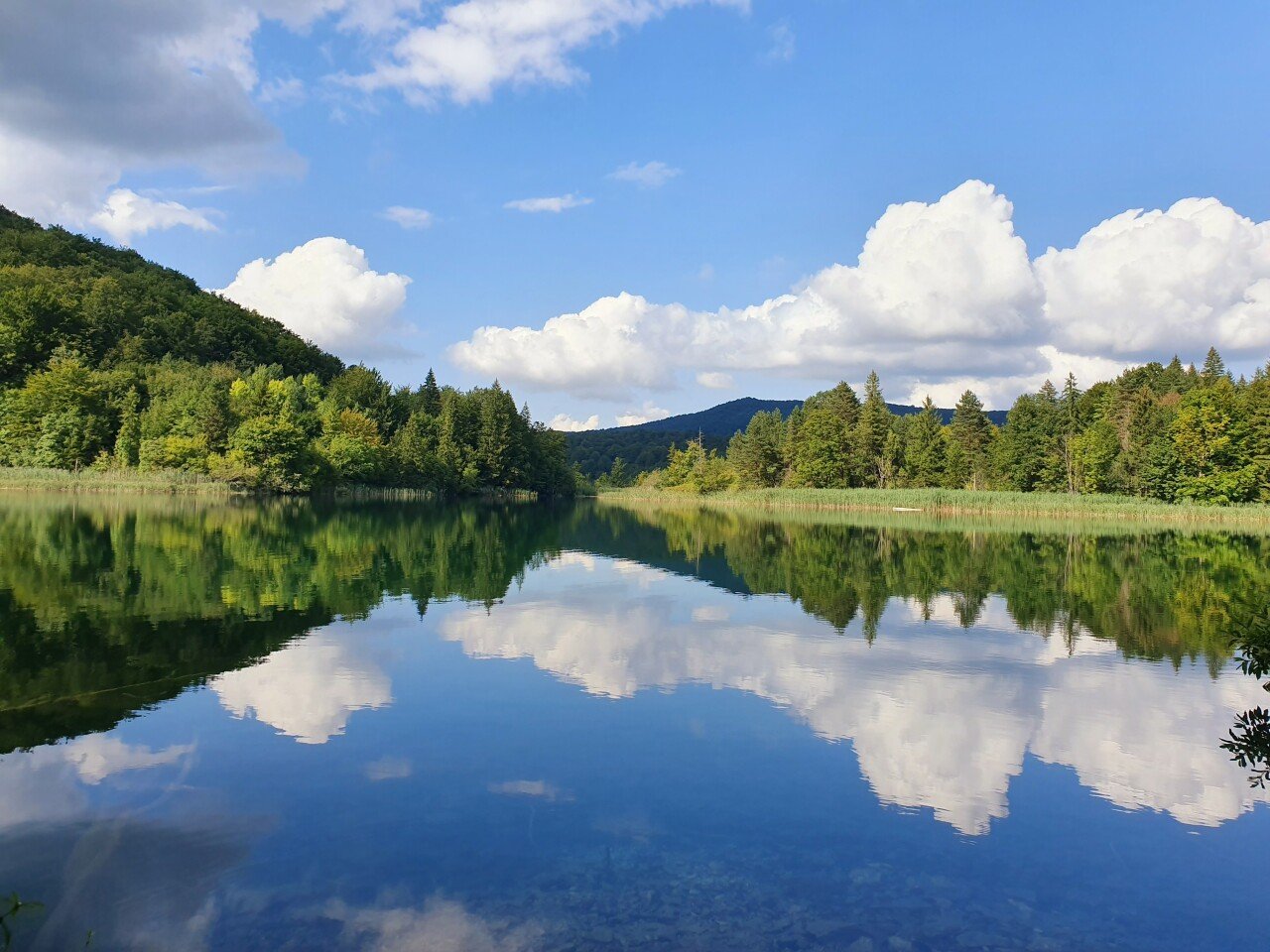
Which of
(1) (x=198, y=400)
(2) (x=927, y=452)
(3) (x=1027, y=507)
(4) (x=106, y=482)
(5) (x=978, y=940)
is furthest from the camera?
(2) (x=927, y=452)

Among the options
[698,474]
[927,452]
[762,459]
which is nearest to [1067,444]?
[927,452]

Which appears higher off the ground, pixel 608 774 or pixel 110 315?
pixel 110 315

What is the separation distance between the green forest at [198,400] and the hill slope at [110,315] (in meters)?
0.22

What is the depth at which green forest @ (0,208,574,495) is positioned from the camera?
7450 cm

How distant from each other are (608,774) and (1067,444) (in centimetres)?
9343

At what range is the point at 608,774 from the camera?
9320mm

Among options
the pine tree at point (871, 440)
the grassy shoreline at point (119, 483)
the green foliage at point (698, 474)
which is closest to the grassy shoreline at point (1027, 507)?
the pine tree at point (871, 440)

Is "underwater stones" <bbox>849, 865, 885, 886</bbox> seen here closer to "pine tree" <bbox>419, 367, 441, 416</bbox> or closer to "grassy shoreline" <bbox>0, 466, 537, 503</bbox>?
"grassy shoreline" <bbox>0, 466, 537, 503</bbox>

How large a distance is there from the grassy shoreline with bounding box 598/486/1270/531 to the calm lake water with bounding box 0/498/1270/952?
4909 cm

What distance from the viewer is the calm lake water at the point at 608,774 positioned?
20.9ft

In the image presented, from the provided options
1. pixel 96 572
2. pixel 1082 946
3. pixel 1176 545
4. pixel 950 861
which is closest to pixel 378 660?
Result: pixel 950 861

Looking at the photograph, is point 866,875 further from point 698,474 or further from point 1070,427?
point 698,474

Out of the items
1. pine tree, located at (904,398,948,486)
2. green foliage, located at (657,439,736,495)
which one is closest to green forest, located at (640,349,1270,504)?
pine tree, located at (904,398,948,486)

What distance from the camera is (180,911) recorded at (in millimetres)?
6133
